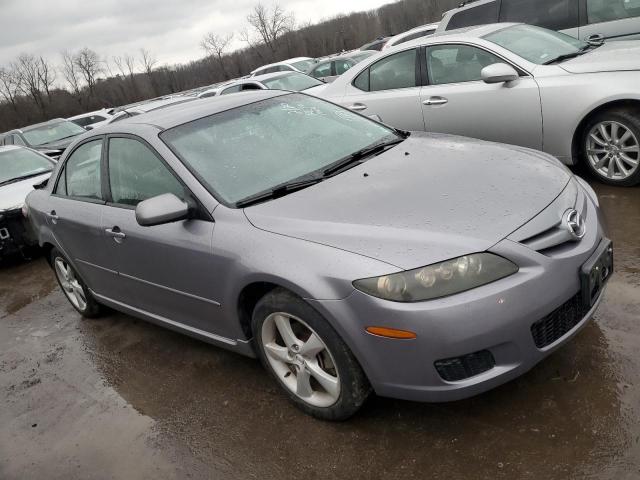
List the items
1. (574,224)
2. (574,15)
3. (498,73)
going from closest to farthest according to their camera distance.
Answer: (574,224) < (498,73) < (574,15)

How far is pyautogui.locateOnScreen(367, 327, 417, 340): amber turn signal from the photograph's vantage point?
2.21m

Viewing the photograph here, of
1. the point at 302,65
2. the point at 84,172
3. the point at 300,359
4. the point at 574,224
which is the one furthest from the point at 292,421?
the point at 302,65

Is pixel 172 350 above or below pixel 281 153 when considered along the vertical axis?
below

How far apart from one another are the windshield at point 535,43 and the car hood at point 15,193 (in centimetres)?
558

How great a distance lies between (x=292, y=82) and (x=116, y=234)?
8956mm

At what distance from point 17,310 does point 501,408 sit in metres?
4.86

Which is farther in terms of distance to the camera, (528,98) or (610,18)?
(610,18)

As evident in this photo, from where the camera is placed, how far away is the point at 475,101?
538cm

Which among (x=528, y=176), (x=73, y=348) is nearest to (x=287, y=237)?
(x=528, y=176)

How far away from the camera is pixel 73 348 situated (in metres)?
4.36

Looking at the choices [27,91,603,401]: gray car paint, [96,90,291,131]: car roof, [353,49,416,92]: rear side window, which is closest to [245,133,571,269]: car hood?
[27,91,603,401]: gray car paint

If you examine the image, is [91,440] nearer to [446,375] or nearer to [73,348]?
[73,348]

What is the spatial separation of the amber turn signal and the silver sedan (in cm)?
339

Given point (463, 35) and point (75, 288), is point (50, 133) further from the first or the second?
point (463, 35)
